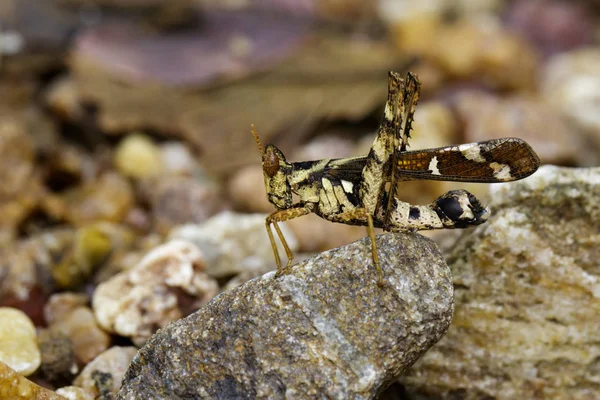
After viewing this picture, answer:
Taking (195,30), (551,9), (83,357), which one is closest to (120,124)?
(195,30)

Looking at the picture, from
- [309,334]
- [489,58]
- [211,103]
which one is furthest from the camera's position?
[489,58]

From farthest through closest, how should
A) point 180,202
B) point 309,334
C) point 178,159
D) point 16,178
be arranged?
point 178,159 → point 180,202 → point 16,178 → point 309,334

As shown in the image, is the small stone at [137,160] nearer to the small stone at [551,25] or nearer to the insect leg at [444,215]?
the insect leg at [444,215]

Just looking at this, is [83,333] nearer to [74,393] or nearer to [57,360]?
[57,360]

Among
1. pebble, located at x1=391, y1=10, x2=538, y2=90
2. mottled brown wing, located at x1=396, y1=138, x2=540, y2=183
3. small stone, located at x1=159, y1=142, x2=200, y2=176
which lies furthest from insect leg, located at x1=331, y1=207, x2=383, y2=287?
pebble, located at x1=391, y1=10, x2=538, y2=90

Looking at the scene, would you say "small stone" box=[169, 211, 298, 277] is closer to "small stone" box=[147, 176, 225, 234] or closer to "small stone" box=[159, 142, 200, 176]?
"small stone" box=[147, 176, 225, 234]

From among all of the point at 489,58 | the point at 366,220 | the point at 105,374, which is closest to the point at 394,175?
the point at 366,220
